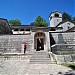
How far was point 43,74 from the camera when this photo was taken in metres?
6.57

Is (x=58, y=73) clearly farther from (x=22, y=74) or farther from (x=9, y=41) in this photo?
(x=9, y=41)

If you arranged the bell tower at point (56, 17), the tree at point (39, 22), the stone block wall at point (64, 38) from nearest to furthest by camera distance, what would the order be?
1. the stone block wall at point (64, 38)
2. the bell tower at point (56, 17)
3. the tree at point (39, 22)

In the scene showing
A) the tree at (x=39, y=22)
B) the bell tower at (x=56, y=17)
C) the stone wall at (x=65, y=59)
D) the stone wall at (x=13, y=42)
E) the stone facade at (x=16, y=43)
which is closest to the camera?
the stone wall at (x=65, y=59)

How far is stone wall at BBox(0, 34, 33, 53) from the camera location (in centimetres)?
1808

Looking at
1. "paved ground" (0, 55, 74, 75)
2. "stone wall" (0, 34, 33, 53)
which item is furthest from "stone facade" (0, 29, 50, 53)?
"paved ground" (0, 55, 74, 75)

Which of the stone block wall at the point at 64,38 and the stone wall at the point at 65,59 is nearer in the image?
the stone wall at the point at 65,59

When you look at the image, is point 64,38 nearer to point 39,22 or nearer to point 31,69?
point 31,69

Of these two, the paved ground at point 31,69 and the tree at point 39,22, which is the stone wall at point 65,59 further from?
the tree at point 39,22

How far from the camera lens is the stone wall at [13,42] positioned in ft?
59.3

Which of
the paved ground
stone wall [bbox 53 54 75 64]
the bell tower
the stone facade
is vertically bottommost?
the paved ground

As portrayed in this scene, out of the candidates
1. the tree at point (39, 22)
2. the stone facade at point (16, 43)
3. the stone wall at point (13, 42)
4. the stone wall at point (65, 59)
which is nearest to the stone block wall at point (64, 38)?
the stone facade at point (16, 43)

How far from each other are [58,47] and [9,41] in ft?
32.3

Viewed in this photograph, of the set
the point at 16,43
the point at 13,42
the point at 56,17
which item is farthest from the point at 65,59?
the point at 56,17

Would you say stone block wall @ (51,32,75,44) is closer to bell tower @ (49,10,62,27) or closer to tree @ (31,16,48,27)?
bell tower @ (49,10,62,27)
